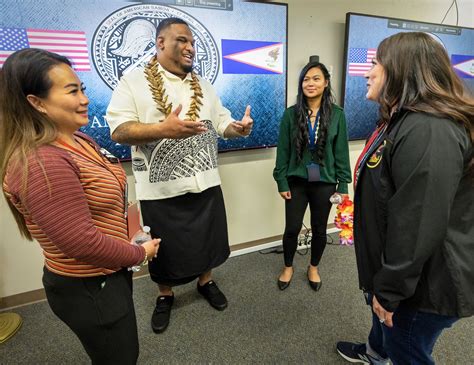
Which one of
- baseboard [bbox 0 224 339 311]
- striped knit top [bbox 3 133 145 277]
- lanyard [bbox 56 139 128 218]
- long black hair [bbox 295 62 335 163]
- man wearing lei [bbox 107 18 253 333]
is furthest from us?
baseboard [bbox 0 224 339 311]

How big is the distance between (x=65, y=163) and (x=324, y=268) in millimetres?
2088

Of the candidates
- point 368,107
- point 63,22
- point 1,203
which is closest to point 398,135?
point 63,22

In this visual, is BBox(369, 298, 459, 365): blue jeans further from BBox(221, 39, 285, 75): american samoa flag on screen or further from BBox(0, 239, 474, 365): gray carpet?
BBox(221, 39, 285, 75): american samoa flag on screen

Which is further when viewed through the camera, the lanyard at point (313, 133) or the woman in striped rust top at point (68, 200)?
the lanyard at point (313, 133)

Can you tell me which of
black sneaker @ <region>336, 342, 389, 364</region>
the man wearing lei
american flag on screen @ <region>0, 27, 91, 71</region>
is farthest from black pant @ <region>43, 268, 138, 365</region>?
american flag on screen @ <region>0, 27, 91, 71</region>

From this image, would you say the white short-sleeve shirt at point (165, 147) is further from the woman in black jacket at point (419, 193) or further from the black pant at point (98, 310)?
the woman in black jacket at point (419, 193)

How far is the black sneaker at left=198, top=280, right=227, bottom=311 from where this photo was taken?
1.86 metres

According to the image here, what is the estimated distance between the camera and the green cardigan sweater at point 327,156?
1.84 meters

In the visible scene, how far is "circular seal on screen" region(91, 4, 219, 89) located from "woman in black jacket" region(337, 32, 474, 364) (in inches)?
55.2

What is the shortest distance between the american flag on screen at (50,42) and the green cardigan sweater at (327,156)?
4.27 feet

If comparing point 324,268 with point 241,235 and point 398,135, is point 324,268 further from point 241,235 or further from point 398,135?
point 398,135

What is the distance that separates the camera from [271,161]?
242 centimetres

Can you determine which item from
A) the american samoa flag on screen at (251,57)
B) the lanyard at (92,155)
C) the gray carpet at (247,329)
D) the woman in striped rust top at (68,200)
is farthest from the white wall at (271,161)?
the woman in striped rust top at (68,200)

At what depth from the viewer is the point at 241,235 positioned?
8.23ft
